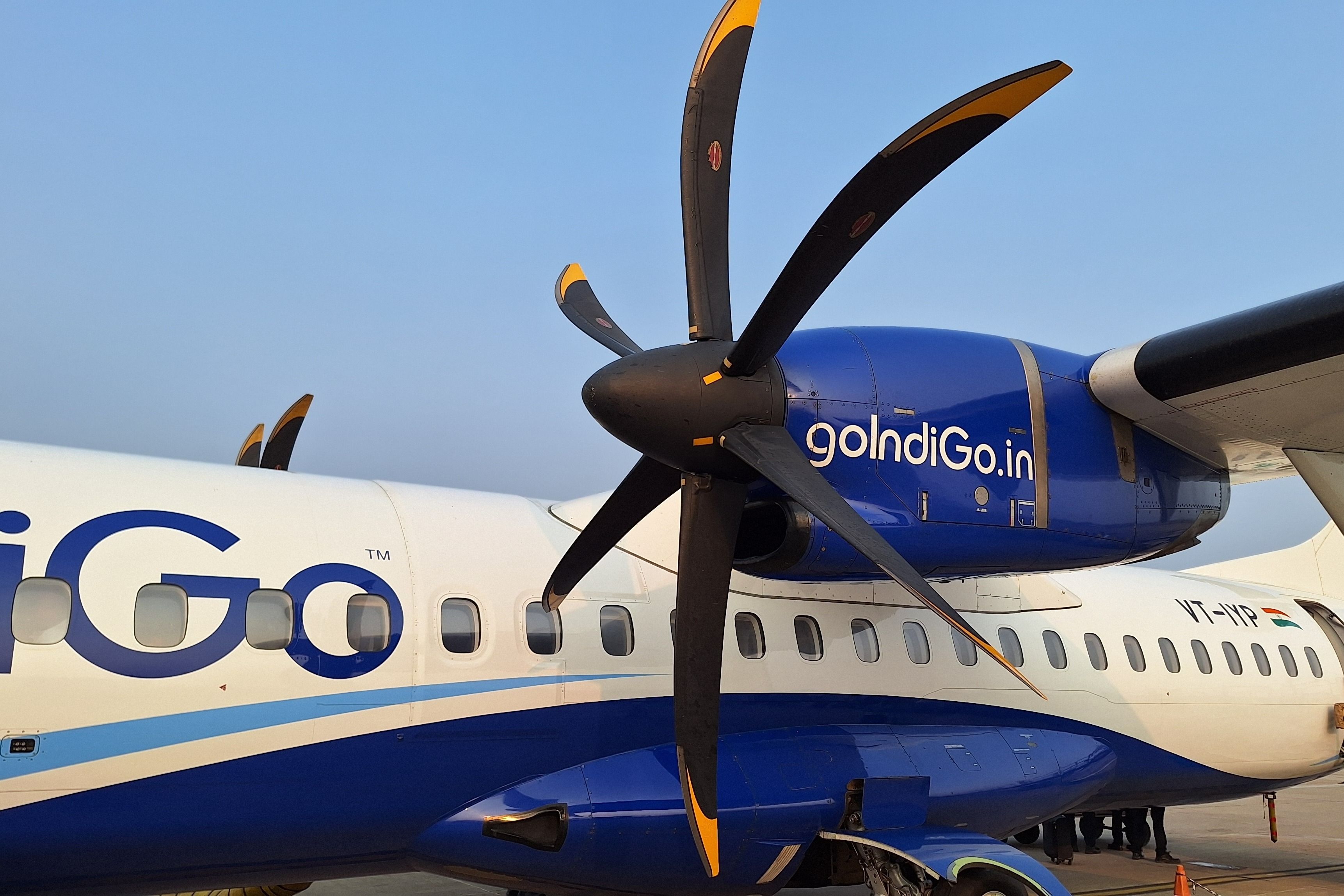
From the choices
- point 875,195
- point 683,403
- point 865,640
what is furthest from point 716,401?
point 865,640

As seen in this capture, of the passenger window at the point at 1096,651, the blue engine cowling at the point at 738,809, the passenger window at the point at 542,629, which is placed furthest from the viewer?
the passenger window at the point at 1096,651

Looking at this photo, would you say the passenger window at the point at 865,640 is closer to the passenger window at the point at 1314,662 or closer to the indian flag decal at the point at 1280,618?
the indian flag decal at the point at 1280,618

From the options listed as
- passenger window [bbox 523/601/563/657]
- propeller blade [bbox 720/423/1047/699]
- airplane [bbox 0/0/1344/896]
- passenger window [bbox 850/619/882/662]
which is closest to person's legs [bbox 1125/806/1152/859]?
airplane [bbox 0/0/1344/896]

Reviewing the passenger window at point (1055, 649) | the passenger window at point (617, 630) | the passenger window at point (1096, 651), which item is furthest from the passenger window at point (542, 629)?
the passenger window at point (1096, 651)

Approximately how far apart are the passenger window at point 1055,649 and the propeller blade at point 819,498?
11.3 ft

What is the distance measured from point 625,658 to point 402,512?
178cm

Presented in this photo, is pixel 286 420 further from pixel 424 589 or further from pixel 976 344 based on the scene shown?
pixel 976 344

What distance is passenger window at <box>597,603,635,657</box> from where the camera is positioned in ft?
23.3

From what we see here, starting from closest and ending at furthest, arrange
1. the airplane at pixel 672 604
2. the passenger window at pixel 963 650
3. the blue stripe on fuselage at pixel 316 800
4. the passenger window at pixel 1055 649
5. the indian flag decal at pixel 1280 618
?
the blue stripe on fuselage at pixel 316 800 → the airplane at pixel 672 604 → the passenger window at pixel 963 650 → the passenger window at pixel 1055 649 → the indian flag decal at pixel 1280 618

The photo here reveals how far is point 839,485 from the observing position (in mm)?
6266

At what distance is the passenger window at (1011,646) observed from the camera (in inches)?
344

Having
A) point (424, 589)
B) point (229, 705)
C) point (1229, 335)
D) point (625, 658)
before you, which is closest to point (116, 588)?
Answer: point (229, 705)

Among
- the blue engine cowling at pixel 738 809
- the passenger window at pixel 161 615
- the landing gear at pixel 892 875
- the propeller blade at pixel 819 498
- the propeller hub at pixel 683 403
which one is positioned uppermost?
the propeller hub at pixel 683 403

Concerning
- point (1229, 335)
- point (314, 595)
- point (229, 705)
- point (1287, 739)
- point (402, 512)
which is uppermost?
point (1229, 335)
